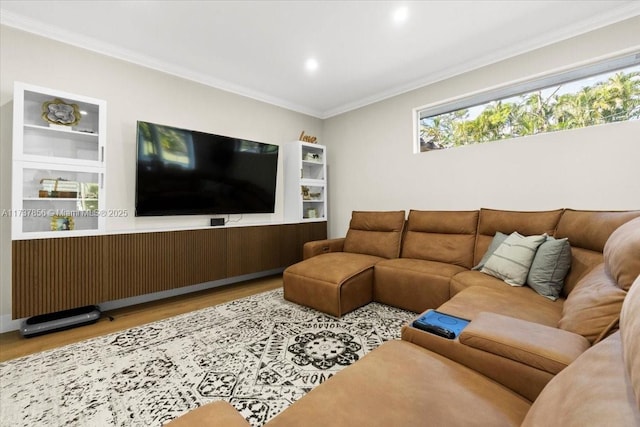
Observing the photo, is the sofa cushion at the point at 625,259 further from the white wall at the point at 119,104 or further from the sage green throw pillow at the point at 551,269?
the white wall at the point at 119,104

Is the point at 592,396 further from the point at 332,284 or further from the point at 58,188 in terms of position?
the point at 58,188

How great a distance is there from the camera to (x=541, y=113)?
9.35 feet

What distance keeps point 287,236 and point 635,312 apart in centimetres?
348

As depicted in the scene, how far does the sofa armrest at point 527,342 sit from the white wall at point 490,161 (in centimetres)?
215

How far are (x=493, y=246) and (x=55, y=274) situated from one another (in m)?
3.63

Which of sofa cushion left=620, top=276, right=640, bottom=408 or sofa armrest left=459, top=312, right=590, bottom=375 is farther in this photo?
sofa armrest left=459, top=312, right=590, bottom=375

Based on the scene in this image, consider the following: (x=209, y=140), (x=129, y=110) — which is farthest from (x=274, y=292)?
(x=129, y=110)

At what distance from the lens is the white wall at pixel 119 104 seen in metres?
2.31

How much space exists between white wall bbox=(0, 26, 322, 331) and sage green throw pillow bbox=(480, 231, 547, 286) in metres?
2.85

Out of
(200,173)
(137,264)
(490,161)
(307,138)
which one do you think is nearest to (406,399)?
(137,264)

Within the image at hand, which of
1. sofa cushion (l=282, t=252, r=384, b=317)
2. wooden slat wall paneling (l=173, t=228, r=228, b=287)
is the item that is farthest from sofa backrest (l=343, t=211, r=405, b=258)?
wooden slat wall paneling (l=173, t=228, r=228, b=287)

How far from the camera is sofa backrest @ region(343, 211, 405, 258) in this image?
3193mm

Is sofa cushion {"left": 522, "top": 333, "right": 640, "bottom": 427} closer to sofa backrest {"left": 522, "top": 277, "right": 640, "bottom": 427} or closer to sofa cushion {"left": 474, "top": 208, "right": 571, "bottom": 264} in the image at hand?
sofa backrest {"left": 522, "top": 277, "right": 640, "bottom": 427}

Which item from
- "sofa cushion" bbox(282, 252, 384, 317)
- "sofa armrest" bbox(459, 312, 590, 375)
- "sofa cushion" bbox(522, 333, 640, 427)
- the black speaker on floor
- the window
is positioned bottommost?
the black speaker on floor
